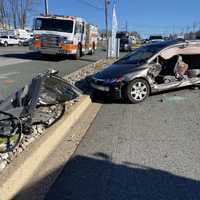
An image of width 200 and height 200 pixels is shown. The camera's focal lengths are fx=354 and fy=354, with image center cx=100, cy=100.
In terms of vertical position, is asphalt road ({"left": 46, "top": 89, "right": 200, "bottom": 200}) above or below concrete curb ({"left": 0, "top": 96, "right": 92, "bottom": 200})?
below

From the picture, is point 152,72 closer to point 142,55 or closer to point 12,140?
point 142,55

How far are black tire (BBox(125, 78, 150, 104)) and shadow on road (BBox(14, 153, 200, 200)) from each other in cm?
441

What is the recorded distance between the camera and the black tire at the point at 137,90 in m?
9.15

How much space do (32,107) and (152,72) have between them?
462 cm

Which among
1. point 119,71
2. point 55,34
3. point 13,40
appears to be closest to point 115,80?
point 119,71

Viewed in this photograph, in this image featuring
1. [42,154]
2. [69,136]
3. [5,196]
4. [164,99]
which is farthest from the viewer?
[164,99]

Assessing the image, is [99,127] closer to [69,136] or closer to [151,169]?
[69,136]

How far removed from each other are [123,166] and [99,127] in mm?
2173

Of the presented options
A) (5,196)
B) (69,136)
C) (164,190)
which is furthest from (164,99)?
(5,196)

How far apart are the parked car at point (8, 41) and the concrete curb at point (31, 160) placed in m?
50.0

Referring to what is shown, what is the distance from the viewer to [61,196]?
3.98 meters

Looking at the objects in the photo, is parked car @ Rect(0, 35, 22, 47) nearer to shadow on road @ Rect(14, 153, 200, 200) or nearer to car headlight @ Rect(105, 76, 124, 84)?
car headlight @ Rect(105, 76, 124, 84)

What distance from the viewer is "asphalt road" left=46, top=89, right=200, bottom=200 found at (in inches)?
159

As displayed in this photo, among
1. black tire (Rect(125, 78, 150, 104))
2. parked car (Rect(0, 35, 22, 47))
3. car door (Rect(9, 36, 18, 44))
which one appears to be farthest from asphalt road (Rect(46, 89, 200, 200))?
car door (Rect(9, 36, 18, 44))
